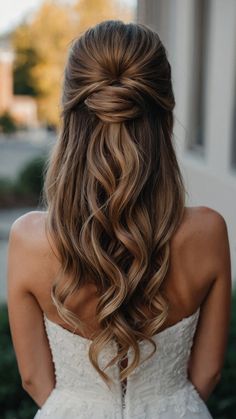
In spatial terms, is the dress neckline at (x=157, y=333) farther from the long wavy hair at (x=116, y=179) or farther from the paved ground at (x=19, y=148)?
the paved ground at (x=19, y=148)

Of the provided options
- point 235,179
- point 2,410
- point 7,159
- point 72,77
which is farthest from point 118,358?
point 7,159

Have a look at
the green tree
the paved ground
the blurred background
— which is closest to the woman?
the blurred background

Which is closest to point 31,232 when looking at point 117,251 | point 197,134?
point 117,251

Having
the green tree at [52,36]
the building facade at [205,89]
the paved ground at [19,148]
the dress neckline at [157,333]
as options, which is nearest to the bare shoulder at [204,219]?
the dress neckline at [157,333]

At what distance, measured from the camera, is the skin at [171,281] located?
1989mm

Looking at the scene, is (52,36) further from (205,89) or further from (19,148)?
(205,89)

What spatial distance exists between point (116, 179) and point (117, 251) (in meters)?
0.17

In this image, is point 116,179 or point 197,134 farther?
point 197,134

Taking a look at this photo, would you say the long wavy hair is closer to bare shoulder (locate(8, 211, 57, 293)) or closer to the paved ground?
bare shoulder (locate(8, 211, 57, 293))

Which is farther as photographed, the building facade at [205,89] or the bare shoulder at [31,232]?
the building facade at [205,89]

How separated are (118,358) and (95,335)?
83mm

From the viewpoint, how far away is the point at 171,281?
201 cm

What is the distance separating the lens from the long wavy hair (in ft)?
6.22

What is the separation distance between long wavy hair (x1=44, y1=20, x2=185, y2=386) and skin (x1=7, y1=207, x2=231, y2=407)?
37 mm
